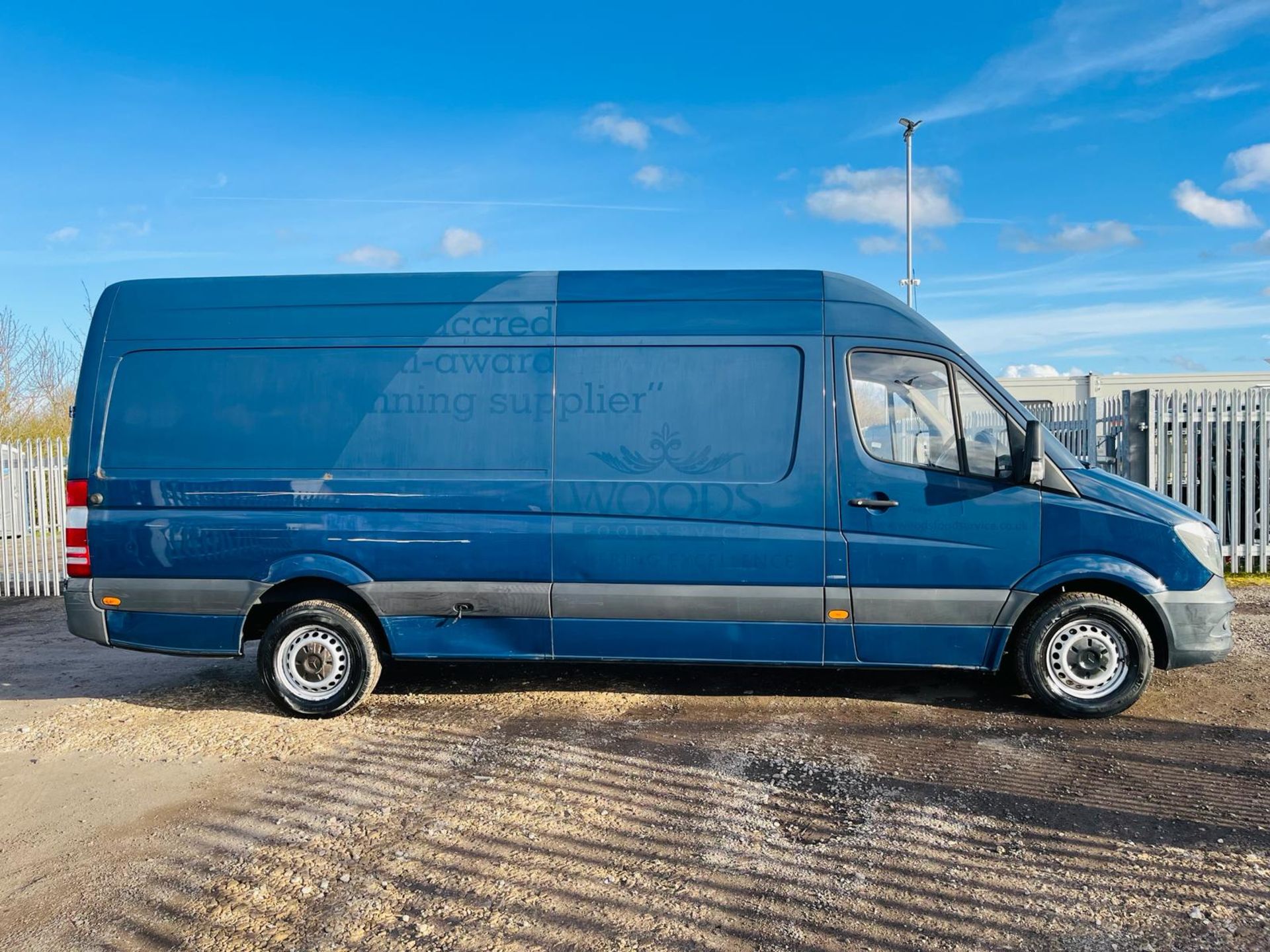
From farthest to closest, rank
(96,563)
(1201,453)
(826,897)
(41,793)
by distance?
(1201,453) → (96,563) → (41,793) → (826,897)

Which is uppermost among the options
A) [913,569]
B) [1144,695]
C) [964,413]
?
[964,413]

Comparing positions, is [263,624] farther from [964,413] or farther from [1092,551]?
[1092,551]

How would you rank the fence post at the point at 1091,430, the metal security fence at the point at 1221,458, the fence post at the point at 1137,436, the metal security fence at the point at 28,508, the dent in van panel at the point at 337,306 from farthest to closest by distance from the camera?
the metal security fence at the point at 28,508 < the fence post at the point at 1091,430 < the fence post at the point at 1137,436 < the metal security fence at the point at 1221,458 < the dent in van panel at the point at 337,306

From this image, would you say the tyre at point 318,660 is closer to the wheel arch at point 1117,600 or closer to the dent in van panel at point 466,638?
the dent in van panel at point 466,638

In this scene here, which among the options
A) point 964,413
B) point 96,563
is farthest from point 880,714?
point 96,563

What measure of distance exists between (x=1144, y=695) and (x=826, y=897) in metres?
3.63

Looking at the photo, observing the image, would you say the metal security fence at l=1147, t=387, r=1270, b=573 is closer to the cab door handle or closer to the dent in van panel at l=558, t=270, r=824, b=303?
the cab door handle

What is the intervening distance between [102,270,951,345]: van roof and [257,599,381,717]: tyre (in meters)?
1.81

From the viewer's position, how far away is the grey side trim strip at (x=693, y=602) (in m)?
5.32

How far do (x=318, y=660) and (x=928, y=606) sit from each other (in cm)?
384

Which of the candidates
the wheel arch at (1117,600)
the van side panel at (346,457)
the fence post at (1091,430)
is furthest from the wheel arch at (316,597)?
the fence post at (1091,430)

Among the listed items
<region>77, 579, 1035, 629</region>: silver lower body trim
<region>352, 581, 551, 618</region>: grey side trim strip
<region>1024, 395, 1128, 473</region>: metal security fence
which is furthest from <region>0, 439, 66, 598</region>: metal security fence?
<region>1024, 395, 1128, 473</region>: metal security fence

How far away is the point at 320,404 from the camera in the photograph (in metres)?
5.53

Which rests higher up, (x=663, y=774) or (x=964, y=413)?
(x=964, y=413)
